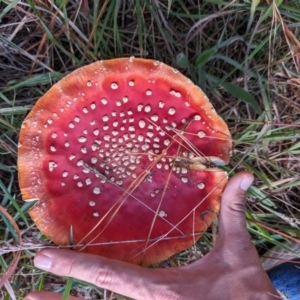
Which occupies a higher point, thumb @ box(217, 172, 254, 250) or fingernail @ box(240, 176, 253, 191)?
fingernail @ box(240, 176, 253, 191)

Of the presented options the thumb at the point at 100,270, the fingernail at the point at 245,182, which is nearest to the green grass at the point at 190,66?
the fingernail at the point at 245,182

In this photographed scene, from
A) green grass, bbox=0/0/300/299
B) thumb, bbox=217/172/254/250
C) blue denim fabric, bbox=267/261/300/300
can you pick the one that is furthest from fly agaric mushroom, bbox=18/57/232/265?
blue denim fabric, bbox=267/261/300/300

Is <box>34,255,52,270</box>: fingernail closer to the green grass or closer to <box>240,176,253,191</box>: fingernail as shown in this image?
the green grass

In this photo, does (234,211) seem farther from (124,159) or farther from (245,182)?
(124,159)

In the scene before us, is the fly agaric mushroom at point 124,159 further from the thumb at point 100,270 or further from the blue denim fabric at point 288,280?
the blue denim fabric at point 288,280

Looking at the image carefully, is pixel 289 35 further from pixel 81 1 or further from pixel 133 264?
pixel 133 264

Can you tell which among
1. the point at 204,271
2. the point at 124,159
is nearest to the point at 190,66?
the point at 124,159
